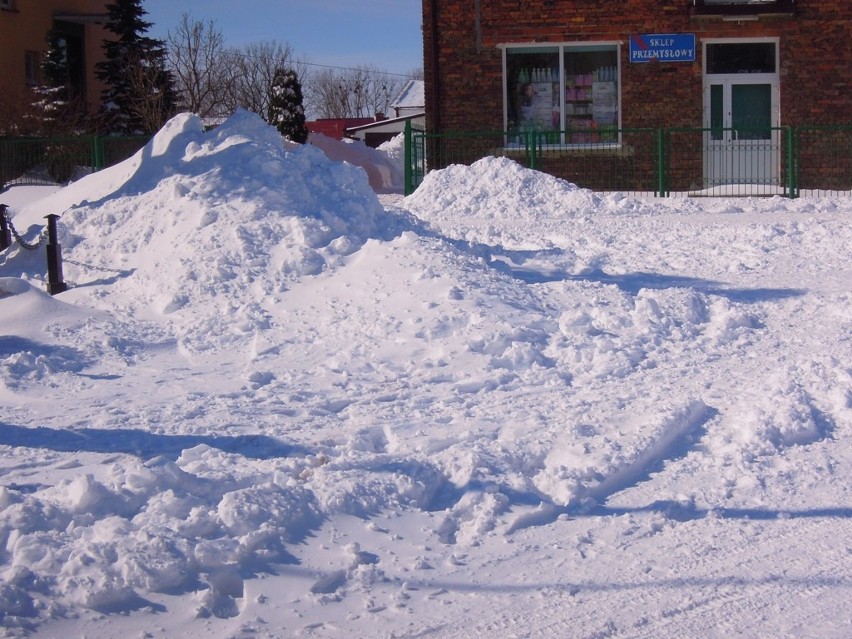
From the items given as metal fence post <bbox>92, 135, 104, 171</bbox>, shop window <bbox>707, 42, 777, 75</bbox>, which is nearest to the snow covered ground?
metal fence post <bbox>92, 135, 104, 171</bbox>

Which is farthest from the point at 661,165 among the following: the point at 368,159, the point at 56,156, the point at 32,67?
the point at 32,67

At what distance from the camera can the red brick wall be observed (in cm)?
2175

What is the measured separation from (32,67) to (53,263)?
2530cm

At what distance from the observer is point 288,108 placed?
1294 inches

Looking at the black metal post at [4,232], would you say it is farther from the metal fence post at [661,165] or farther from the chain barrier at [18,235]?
the metal fence post at [661,165]

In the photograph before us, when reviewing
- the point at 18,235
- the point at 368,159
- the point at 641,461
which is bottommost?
the point at 641,461

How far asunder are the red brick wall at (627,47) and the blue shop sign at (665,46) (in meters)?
0.12

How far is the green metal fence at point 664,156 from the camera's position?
68.7 feet

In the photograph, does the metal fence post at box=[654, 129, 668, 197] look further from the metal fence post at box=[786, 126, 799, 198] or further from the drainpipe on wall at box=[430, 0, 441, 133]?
the drainpipe on wall at box=[430, 0, 441, 133]

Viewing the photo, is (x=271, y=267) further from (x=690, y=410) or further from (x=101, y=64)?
(x=101, y=64)

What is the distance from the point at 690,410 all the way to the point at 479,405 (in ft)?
5.02

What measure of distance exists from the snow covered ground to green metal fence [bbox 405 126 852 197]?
7130mm

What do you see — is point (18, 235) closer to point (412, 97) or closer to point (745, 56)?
point (745, 56)

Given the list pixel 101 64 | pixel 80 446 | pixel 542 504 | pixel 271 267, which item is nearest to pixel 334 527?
pixel 542 504
